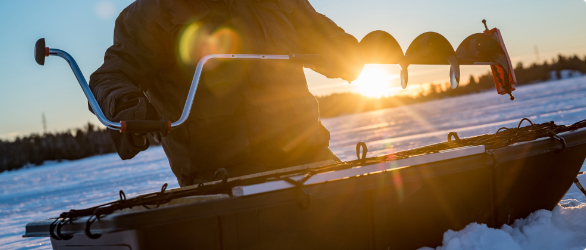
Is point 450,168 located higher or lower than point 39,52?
lower

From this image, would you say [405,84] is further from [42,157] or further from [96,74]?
[42,157]

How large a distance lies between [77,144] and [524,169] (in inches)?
1046

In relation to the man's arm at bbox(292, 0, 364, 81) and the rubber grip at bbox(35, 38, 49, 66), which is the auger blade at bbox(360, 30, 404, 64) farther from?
the rubber grip at bbox(35, 38, 49, 66)

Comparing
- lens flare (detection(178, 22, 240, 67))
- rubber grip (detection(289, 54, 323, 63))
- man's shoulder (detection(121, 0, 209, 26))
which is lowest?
rubber grip (detection(289, 54, 323, 63))

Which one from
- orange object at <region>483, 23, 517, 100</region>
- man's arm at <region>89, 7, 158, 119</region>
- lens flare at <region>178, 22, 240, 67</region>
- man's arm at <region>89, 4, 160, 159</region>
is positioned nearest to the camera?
man's arm at <region>89, 4, 160, 159</region>

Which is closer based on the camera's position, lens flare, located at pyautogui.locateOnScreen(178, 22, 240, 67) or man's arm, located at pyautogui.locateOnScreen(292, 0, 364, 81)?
man's arm, located at pyautogui.locateOnScreen(292, 0, 364, 81)

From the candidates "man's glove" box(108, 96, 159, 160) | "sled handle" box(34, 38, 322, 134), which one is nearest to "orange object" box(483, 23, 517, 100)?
"sled handle" box(34, 38, 322, 134)

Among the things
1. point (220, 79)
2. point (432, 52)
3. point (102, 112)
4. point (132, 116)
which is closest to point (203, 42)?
point (220, 79)

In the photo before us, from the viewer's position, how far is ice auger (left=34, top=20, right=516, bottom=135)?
1.25 meters

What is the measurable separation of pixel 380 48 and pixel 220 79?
848 mm

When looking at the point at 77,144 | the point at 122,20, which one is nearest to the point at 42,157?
the point at 77,144

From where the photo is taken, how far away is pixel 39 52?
131 cm

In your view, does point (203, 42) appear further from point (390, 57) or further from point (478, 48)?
point (478, 48)

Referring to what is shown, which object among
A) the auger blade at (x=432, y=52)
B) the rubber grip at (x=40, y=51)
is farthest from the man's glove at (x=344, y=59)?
the rubber grip at (x=40, y=51)
